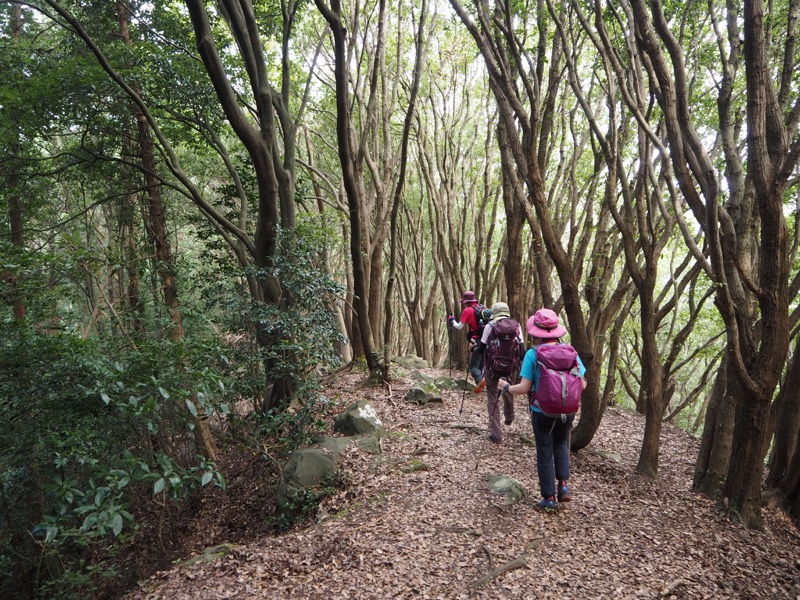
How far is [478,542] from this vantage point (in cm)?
428

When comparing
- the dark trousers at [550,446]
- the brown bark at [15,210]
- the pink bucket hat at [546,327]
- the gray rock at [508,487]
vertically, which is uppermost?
the brown bark at [15,210]

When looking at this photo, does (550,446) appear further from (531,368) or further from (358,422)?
(358,422)

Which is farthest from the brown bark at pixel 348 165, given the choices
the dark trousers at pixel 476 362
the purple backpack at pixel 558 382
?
the purple backpack at pixel 558 382

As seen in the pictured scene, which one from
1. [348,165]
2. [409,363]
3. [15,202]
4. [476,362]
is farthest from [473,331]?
[15,202]

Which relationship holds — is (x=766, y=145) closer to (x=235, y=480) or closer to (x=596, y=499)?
(x=596, y=499)

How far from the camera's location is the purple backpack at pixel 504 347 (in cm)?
611

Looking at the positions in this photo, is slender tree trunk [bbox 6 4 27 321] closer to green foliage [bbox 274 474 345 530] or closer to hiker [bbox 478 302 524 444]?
green foliage [bbox 274 474 345 530]

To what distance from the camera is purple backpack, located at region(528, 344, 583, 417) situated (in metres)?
4.34

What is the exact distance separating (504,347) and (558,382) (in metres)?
1.80

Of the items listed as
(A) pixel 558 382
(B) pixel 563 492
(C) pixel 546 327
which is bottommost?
(B) pixel 563 492

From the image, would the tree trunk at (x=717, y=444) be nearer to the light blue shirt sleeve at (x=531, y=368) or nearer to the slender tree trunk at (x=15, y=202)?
the light blue shirt sleeve at (x=531, y=368)

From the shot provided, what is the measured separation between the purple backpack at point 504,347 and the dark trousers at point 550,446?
1511 millimetres

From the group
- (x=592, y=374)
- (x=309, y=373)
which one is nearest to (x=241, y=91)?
(x=309, y=373)

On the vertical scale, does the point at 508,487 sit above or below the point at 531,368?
below
